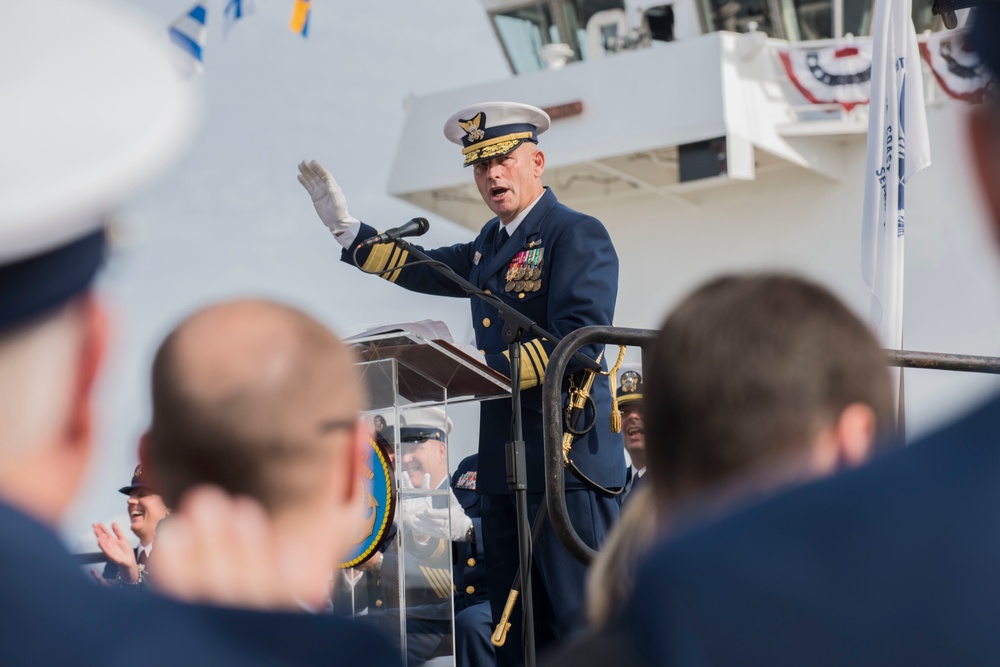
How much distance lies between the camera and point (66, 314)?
2.48 ft

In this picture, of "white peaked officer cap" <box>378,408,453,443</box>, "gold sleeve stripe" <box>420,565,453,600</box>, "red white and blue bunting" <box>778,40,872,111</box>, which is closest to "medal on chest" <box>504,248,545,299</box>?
"white peaked officer cap" <box>378,408,453,443</box>

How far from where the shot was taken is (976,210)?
2.62 ft

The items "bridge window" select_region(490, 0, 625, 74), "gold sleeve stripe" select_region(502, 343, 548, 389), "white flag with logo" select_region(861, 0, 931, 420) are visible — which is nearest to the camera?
"gold sleeve stripe" select_region(502, 343, 548, 389)

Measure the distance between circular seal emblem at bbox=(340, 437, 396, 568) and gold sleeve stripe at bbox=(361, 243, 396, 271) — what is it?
0.82 meters

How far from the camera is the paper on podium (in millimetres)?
2826

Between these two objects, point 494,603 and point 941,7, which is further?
point 494,603

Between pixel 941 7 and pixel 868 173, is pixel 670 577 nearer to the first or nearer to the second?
pixel 941 7

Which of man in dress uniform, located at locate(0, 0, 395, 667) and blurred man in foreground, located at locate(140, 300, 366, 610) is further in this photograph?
blurred man in foreground, located at locate(140, 300, 366, 610)

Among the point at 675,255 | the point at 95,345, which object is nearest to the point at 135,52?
the point at 95,345

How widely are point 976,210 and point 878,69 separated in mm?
4938

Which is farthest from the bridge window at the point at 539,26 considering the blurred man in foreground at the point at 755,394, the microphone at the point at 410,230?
the blurred man in foreground at the point at 755,394

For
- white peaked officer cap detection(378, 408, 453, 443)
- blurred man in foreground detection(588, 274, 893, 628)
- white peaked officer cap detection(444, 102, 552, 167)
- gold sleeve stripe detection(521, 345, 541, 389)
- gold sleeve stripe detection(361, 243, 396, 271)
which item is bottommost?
white peaked officer cap detection(378, 408, 453, 443)

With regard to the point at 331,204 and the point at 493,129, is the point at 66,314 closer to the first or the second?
the point at 331,204

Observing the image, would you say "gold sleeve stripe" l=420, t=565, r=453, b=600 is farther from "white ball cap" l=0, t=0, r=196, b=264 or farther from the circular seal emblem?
"white ball cap" l=0, t=0, r=196, b=264
